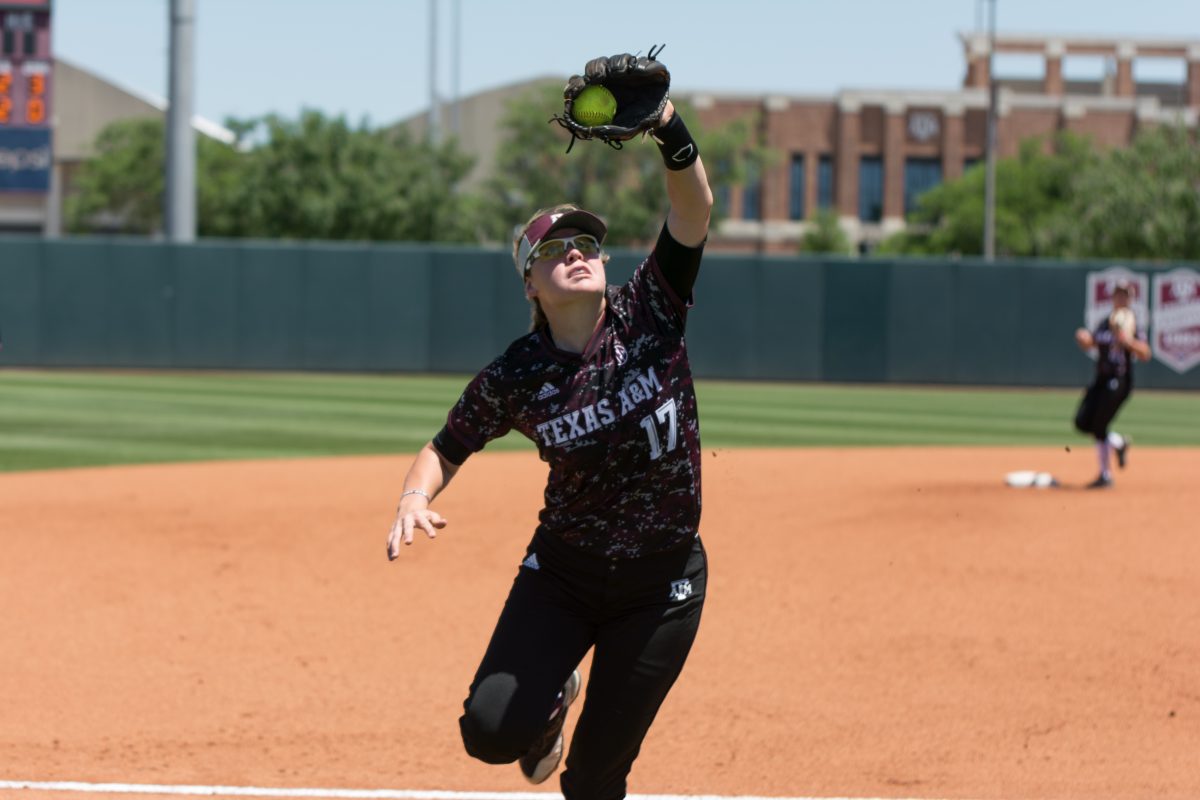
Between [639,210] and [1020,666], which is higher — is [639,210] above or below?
above

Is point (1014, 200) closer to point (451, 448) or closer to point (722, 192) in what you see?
point (722, 192)

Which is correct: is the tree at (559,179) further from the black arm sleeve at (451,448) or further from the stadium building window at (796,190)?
the black arm sleeve at (451,448)

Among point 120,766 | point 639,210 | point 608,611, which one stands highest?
point 639,210

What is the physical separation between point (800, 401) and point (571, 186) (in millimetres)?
31798

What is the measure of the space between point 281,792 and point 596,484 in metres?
2.15

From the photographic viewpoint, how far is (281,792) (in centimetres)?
567

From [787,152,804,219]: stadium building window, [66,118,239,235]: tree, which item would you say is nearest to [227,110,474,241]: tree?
[66,118,239,235]: tree

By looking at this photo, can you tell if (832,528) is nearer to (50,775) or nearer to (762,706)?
(762,706)

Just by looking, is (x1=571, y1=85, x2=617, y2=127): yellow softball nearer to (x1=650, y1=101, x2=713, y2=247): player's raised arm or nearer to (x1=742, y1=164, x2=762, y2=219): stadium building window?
(x1=650, y1=101, x2=713, y2=247): player's raised arm

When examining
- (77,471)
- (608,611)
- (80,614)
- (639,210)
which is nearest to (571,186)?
(639,210)

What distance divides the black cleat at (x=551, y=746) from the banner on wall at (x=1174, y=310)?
26.9m

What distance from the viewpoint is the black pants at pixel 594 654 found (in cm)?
434

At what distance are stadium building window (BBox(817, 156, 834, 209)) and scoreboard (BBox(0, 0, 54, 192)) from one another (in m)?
47.5

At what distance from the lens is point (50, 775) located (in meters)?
5.82
